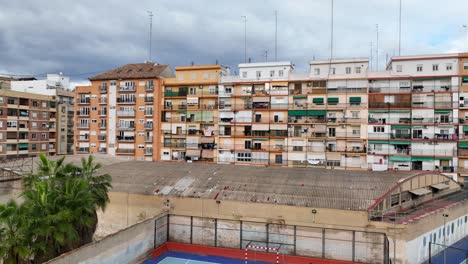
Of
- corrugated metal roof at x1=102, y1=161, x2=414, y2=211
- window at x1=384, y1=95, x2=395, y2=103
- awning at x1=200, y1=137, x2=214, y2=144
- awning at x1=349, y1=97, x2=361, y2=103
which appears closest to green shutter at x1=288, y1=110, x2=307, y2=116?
awning at x1=349, y1=97, x2=361, y2=103

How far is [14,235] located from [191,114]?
1702 inches

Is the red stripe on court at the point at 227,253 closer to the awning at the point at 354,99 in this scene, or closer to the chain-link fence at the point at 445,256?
the chain-link fence at the point at 445,256

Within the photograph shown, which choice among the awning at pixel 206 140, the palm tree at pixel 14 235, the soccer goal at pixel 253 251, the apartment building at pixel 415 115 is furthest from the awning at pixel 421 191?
the awning at pixel 206 140

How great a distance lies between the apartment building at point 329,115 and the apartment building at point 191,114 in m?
13.0

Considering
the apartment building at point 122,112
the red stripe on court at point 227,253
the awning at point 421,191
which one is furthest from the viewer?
the apartment building at point 122,112

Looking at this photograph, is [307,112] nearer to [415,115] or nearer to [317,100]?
[317,100]

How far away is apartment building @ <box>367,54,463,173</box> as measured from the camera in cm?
5009

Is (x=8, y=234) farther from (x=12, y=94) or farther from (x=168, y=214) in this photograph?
(x=12, y=94)

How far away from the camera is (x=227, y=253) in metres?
27.8

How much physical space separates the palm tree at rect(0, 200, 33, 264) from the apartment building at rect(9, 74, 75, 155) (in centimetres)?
6383

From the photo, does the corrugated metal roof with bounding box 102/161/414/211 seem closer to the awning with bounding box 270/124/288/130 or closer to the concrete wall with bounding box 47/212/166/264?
the concrete wall with bounding box 47/212/166/264

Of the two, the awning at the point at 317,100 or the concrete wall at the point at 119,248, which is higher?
the awning at the point at 317,100

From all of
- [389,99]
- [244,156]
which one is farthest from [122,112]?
[389,99]

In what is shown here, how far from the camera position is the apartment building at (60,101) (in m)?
77.9
